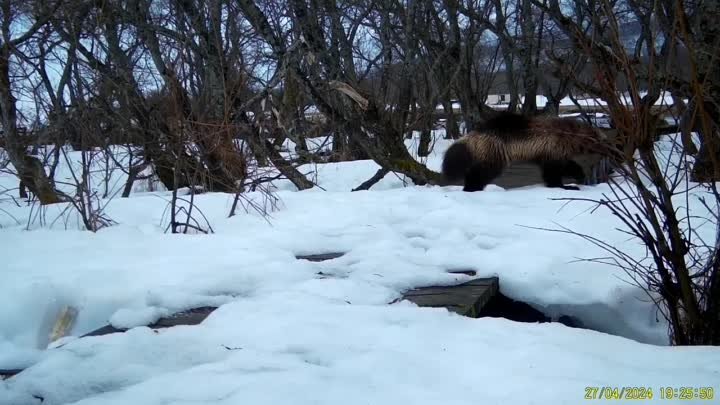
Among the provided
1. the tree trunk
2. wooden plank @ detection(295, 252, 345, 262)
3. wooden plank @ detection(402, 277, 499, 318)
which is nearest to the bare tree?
the tree trunk

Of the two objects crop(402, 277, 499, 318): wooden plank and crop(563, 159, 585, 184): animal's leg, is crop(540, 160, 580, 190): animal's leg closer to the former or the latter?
crop(563, 159, 585, 184): animal's leg

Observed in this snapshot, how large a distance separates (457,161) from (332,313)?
4.73 m

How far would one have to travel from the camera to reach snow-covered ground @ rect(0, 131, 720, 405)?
1.86 meters

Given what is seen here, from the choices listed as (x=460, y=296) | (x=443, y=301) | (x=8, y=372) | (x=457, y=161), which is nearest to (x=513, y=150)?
(x=457, y=161)

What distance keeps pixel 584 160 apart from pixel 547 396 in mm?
6278

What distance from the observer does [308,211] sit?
5.04m

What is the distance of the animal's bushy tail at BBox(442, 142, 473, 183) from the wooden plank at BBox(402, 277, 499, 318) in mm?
3707

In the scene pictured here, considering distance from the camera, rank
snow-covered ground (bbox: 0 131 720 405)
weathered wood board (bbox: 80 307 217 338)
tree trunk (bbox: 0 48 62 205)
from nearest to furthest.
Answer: snow-covered ground (bbox: 0 131 720 405) → weathered wood board (bbox: 80 307 217 338) → tree trunk (bbox: 0 48 62 205)

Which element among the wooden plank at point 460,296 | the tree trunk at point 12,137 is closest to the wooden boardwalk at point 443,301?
the wooden plank at point 460,296

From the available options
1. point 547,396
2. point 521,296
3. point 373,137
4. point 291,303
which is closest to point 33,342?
point 291,303

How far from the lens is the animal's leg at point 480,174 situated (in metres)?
6.85

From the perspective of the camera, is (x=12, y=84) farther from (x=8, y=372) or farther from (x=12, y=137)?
(x=8, y=372)

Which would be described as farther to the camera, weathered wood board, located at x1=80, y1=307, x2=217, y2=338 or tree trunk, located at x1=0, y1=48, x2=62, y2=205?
tree trunk, located at x1=0, y1=48, x2=62, y2=205

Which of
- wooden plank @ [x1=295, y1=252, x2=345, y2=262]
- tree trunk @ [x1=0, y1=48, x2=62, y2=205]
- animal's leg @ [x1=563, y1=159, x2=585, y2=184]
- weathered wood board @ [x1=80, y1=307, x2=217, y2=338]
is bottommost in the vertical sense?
weathered wood board @ [x1=80, y1=307, x2=217, y2=338]
